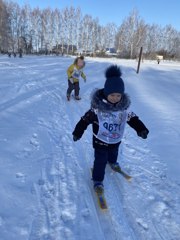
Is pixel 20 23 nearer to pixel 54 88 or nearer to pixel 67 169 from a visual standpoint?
pixel 54 88

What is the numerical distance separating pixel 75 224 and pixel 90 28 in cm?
6862

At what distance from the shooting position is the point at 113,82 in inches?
101

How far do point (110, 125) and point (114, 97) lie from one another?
1.15 feet

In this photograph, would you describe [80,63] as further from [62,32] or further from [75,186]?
[62,32]

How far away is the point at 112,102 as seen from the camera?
8.77 ft

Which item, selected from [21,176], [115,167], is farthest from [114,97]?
[21,176]

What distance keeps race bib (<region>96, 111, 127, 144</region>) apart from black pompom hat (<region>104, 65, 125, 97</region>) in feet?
0.83

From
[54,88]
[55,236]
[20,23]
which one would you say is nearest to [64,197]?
[55,236]

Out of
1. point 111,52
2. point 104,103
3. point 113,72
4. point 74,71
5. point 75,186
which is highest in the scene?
point 111,52

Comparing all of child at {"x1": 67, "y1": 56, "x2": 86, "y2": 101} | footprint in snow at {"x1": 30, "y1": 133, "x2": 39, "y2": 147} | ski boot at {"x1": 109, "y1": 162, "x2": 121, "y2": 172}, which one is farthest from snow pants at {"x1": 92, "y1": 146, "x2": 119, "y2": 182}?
child at {"x1": 67, "y1": 56, "x2": 86, "y2": 101}

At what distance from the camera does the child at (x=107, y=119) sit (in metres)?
2.63

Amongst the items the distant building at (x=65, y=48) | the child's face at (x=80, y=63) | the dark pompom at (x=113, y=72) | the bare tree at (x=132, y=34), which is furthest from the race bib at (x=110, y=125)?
the distant building at (x=65, y=48)

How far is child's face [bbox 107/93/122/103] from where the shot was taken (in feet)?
8.60

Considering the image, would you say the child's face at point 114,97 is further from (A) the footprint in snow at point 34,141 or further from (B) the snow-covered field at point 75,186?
(A) the footprint in snow at point 34,141
